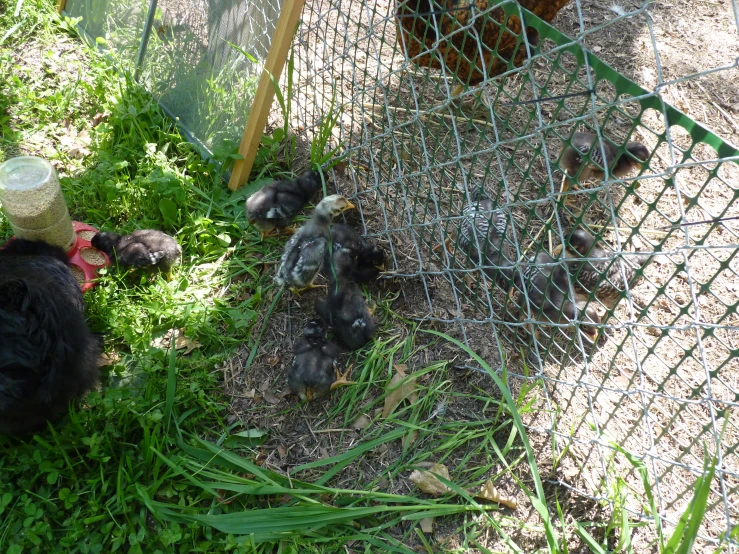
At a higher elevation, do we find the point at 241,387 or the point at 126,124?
the point at 126,124

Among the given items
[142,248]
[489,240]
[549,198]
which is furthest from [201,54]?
[549,198]

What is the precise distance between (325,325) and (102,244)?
1441 millimetres

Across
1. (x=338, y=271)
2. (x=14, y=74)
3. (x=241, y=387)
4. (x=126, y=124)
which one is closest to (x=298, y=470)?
(x=241, y=387)

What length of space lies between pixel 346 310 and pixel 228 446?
35.9 inches

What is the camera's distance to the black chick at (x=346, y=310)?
3293 mm

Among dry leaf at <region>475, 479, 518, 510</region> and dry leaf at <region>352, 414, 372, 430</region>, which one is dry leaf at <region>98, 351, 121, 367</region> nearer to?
dry leaf at <region>352, 414, 372, 430</region>

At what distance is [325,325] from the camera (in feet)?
11.2

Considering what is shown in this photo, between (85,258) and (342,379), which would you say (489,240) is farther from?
(85,258)

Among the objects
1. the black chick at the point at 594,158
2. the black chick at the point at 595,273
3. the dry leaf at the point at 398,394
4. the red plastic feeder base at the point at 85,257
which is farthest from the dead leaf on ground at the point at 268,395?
the black chick at the point at 594,158

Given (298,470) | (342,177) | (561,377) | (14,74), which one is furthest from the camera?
(14,74)

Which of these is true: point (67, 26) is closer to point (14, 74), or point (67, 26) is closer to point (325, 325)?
point (14, 74)

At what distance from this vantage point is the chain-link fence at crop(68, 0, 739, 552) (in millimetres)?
2697

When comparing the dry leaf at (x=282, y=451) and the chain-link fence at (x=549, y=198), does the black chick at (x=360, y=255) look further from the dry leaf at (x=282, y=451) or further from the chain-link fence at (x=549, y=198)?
the dry leaf at (x=282, y=451)

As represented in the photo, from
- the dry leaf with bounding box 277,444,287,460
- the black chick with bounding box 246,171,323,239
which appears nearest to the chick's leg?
the dry leaf with bounding box 277,444,287,460
